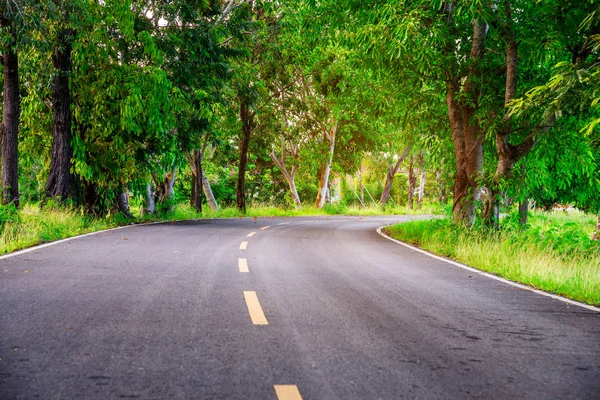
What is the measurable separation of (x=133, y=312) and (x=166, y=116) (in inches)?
464

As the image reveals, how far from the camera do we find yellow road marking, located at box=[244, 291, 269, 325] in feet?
16.7

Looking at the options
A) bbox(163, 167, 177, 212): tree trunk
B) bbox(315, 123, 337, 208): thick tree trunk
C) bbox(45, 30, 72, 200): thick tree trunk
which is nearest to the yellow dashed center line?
bbox(45, 30, 72, 200): thick tree trunk

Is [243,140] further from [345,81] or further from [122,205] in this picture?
[345,81]

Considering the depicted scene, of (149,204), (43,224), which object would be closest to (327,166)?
(149,204)

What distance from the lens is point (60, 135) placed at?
1576 cm

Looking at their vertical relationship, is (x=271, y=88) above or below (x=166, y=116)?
above

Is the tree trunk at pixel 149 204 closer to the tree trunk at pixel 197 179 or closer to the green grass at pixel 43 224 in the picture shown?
the green grass at pixel 43 224

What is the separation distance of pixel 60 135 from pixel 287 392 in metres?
14.6

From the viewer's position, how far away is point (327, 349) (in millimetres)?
4305

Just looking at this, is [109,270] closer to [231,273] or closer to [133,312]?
[231,273]

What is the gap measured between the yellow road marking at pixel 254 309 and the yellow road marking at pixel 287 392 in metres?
1.58

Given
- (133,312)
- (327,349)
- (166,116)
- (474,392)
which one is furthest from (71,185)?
(474,392)

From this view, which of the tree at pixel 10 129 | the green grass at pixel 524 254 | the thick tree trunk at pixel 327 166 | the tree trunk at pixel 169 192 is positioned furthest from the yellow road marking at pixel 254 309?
the thick tree trunk at pixel 327 166

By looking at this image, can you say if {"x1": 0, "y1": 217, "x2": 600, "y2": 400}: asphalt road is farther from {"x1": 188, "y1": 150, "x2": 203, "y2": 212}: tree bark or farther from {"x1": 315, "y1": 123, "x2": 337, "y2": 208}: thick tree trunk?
{"x1": 315, "y1": 123, "x2": 337, "y2": 208}: thick tree trunk
